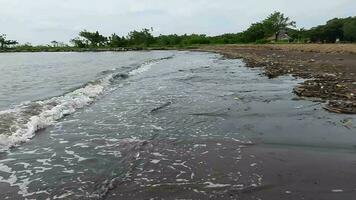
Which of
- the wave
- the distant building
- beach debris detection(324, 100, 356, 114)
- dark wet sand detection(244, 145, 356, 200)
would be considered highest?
the distant building

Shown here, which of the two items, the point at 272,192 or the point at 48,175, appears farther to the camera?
the point at 48,175

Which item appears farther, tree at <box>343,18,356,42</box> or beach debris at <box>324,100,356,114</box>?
tree at <box>343,18,356,42</box>

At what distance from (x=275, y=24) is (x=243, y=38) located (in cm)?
1036

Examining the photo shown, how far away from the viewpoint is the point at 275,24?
114062 mm

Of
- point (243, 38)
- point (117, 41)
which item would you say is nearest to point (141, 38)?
point (117, 41)

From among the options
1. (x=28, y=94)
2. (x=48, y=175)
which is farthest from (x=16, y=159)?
(x=28, y=94)

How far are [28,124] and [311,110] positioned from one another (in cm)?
895

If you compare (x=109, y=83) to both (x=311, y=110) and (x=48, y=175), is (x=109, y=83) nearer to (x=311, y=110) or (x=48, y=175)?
(x=311, y=110)

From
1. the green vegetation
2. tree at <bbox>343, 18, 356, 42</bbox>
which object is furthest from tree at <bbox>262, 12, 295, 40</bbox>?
tree at <bbox>343, 18, 356, 42</bbox>

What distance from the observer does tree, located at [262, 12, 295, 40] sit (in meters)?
113

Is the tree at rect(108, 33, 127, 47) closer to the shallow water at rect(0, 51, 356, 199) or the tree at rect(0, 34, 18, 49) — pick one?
the tree at rect(0, 34, 18, 49)

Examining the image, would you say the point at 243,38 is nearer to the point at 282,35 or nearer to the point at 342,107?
the point at 282,35

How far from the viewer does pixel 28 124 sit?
11.6m

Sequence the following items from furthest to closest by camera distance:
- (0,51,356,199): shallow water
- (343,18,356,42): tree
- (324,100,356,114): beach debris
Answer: (343,18,356,42): tree
(324,100,356,114): beach debris
(0,51,356,199): shallow water
